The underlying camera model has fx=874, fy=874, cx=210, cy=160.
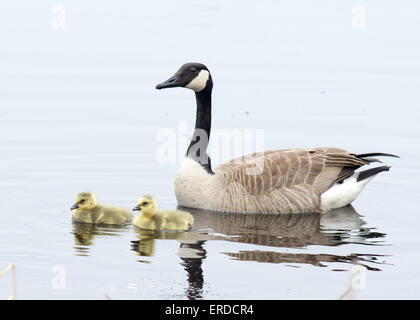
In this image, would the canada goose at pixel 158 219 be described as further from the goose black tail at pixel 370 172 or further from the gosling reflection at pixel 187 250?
the goose black tail at pixel 370 172

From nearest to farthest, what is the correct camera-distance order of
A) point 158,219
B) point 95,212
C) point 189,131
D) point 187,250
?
point 187,250 → point 158,219 → point 95,212 → point 189,131

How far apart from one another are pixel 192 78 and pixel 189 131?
3.22 meters

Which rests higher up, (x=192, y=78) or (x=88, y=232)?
(x=192, y=78)

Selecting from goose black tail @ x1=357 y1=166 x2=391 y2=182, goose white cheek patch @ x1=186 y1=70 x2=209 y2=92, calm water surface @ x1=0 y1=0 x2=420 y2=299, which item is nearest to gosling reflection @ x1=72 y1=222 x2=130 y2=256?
calm water surface @ x1=0 y1=0 x2=420 y2=299

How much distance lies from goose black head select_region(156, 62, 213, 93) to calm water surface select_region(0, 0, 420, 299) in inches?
66.8

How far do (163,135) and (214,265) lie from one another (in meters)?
6.38

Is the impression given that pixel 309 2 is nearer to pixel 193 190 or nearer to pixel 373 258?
pixel 193 190

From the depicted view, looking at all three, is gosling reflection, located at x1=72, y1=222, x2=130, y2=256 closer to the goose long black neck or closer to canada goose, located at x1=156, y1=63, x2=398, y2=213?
canada goose, located at x1=156, y1=63, x2=398, y2=213

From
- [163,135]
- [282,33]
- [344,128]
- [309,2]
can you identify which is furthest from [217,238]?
[309,2]

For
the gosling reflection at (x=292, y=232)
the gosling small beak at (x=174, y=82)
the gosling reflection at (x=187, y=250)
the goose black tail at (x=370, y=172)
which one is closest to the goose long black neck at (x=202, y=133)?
the gosling small beak at (x=174, y=82)

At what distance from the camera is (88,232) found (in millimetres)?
11141

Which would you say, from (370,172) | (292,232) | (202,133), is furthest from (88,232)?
(370,172)

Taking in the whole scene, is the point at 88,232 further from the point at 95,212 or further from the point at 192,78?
the point at 192,78

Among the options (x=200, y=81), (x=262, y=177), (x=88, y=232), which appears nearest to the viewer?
(x=88, y=232)
